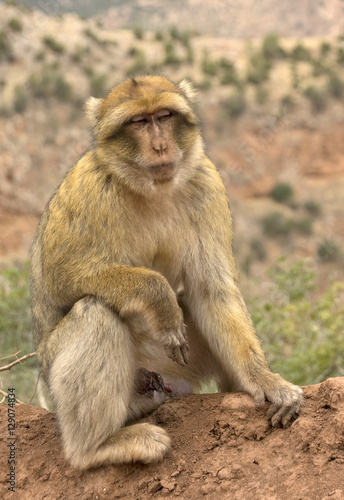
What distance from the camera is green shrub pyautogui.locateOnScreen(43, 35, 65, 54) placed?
36.8 metres

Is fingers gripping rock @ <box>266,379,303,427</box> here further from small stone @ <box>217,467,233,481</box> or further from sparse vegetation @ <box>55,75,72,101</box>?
sparse vegetation @ <box>55,75,72,101</box>

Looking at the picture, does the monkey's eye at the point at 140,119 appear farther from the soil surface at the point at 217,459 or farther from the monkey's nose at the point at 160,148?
the soil surface at the point at 217,459

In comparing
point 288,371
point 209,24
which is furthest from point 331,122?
point 288,371

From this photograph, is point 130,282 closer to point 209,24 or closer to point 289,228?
point 289,228

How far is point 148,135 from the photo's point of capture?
416cm

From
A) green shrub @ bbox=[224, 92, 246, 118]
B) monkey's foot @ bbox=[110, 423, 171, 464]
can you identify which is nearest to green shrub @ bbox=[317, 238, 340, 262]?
green shrub @ bbox=[224, 92, 246, 118]

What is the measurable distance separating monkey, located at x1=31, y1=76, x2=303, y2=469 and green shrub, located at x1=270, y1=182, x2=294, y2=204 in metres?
29.8

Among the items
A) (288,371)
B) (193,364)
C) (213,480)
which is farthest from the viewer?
(288,371)

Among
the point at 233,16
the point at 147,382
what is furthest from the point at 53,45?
the point at 147,382

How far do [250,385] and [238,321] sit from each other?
18.3 inches

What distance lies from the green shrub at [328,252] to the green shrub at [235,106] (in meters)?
9.85

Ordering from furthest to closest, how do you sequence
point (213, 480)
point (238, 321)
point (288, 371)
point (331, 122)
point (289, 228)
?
1. point (331, 122)
2. point (289, 228)
3. point (288, 371)
4. point (238, 321)
5. point (213, 480)

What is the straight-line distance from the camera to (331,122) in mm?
36938

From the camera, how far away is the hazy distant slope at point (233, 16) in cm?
5112
